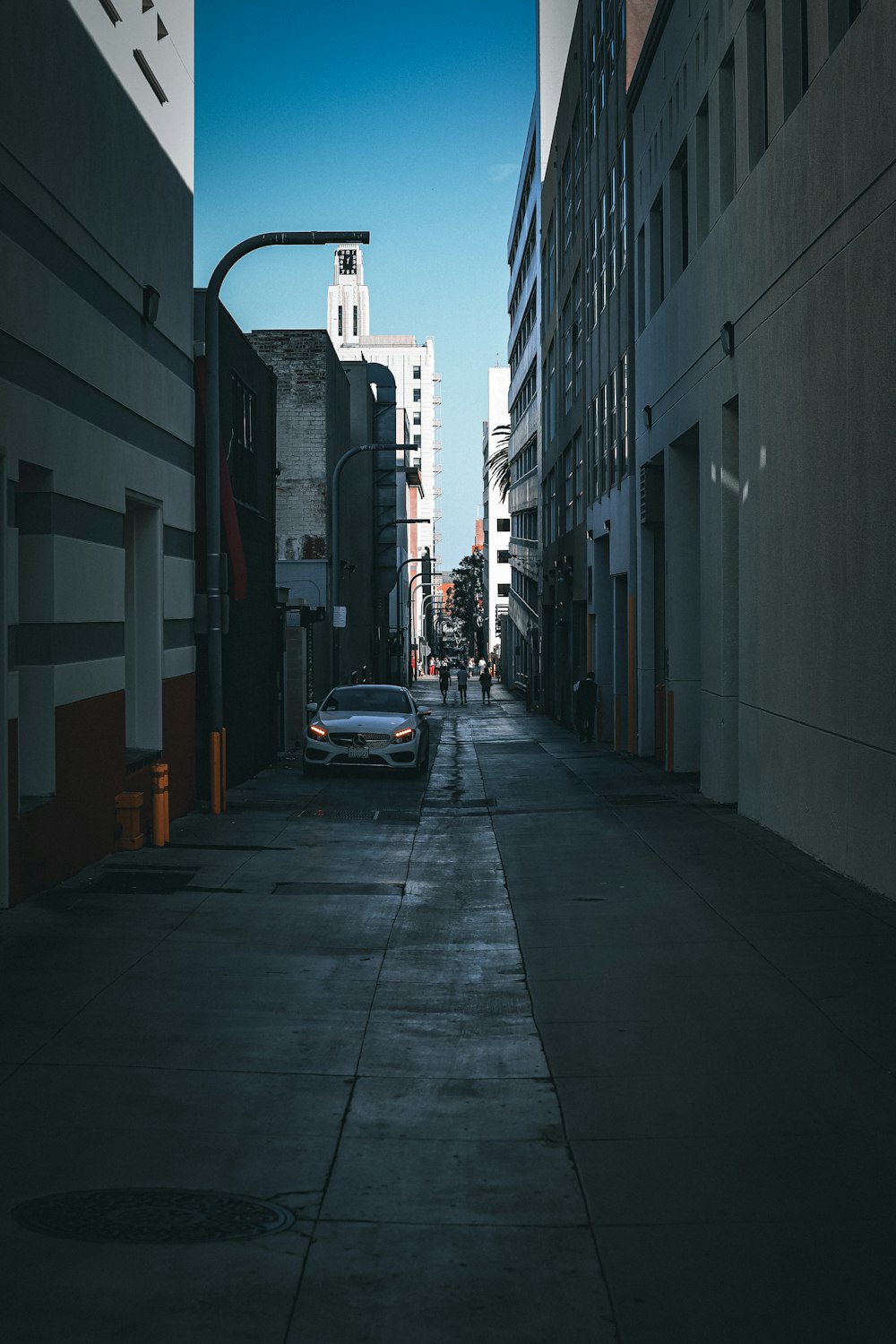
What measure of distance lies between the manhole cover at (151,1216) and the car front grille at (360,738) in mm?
16474

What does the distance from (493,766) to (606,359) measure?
1237cm

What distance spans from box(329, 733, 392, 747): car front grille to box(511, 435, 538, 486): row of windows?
3901 cm

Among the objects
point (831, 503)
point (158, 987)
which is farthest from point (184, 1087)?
point (831, 503)

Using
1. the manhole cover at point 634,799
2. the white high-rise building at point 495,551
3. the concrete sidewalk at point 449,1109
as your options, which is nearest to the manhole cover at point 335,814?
the manhole cover at point 634,799

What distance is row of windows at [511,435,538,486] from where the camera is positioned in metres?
60.8

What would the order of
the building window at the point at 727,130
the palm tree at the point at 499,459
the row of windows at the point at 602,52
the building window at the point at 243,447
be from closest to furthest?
the building window at the point at 727,130, the building window at the point at 243,447, the row of windows at the point at 602,52, the palm tree at the point at 499,459

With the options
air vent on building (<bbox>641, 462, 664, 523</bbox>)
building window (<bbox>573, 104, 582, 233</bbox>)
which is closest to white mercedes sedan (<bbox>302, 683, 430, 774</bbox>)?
air vent on building (<bbox>641, 462, 664, 523</bbox>)

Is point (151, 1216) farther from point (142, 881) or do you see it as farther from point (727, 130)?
point (727, 130)

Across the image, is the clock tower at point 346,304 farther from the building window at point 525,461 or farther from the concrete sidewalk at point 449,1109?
the concrete sidewalk at point 449,1109

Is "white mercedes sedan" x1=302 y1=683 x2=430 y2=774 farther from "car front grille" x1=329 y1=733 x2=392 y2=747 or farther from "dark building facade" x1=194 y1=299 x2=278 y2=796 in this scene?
"dark building facade" x1=194 y1=299 x2=278 y2=796

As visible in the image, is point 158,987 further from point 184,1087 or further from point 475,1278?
point 475,1278

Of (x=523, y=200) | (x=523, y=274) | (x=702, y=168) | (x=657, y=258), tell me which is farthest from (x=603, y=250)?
(x=523, y=274)

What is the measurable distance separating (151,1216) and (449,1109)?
1643 millimetres

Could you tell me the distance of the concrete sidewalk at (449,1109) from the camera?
4.14m
